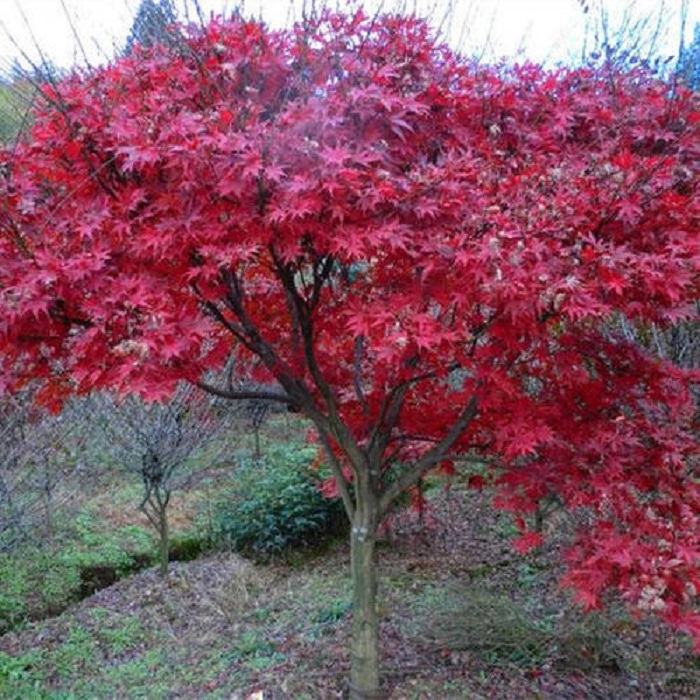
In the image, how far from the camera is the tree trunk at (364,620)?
3320mm

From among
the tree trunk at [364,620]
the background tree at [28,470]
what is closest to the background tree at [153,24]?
the tree trunk at [364,620]

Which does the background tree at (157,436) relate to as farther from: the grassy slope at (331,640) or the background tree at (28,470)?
the grassy slope at (331,640)

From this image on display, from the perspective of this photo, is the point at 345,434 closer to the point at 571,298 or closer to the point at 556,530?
the point at 571,298

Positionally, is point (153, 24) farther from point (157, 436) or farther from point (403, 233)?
point (157, 436)

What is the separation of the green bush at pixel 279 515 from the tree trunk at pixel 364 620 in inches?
123

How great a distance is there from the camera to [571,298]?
2.08 metres

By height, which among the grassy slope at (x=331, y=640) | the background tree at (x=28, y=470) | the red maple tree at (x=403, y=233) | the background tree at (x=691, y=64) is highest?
→ the background tree at (x=691, y=64)

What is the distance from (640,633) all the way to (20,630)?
4.31m

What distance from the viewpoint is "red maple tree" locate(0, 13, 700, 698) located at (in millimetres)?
2252

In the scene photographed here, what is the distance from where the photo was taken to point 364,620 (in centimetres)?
334

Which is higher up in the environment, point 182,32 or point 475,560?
point 182,32

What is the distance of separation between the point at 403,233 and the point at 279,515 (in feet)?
15.7

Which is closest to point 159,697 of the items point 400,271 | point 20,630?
point 20,630

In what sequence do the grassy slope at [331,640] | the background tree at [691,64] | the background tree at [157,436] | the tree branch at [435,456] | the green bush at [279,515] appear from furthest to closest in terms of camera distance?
the green bush at [279,515], the background tree at [157,436], the background tree at [691,64], the grassy slope at [331,640], the tree branch at [435,456]
